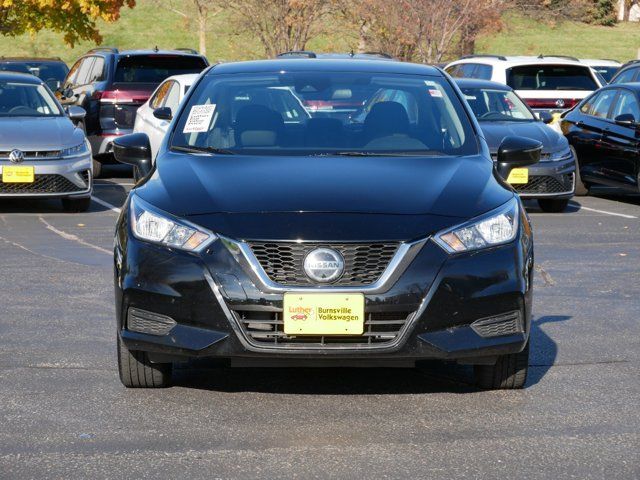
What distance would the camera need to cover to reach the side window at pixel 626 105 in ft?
56.2

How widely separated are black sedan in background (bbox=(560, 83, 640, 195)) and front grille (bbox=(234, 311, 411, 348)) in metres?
11.1

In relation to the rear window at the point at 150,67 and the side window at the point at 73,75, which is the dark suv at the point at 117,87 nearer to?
the rear window at the point at 150,67

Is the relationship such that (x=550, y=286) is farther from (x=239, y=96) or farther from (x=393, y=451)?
(x=393, y=451)

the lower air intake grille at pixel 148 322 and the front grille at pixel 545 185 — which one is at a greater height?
the lower air intake grille at pixel 148 322

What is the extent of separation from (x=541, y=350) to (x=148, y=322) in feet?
8.15

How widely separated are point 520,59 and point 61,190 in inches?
343

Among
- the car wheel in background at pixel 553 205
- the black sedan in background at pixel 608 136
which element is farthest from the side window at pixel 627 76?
the car wheel in background at pixel 553 205

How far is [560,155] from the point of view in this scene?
16234mm

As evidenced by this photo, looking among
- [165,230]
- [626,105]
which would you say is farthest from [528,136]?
[165,230]

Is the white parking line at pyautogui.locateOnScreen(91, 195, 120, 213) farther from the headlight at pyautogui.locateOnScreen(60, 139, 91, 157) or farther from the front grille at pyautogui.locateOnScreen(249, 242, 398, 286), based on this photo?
the front grille at pyautogui.locateOnScreen(249, 242, 398, 286)

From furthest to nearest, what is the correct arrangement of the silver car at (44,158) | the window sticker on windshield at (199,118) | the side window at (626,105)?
the side window at (626,105) < the silver car at (44,158) < the window sticker on windshield at (199,118)

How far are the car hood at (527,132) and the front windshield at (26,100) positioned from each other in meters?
5.09

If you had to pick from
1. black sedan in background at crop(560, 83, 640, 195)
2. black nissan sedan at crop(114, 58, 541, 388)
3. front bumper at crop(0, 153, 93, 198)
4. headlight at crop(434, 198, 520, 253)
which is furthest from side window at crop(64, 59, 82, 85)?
headlight at crop(434, 198, 520, 253)

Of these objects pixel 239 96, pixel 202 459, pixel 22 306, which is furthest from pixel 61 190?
pixel 202 459
